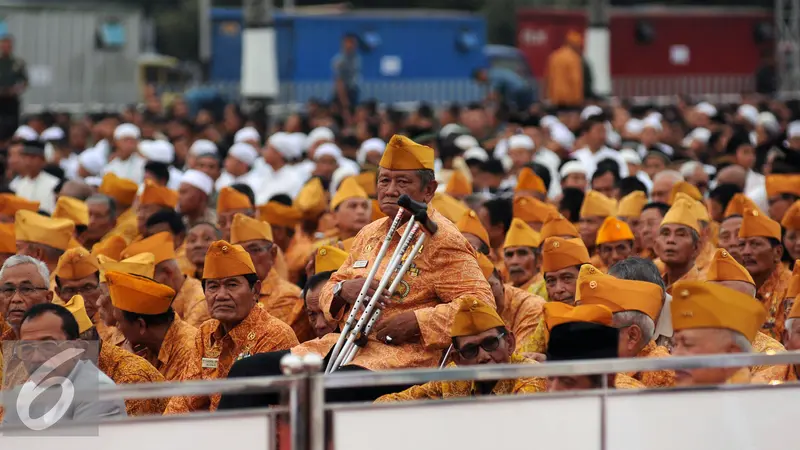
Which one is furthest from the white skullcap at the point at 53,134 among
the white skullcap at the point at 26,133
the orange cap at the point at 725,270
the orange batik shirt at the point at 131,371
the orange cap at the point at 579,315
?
the orange cap at the point at 579,315

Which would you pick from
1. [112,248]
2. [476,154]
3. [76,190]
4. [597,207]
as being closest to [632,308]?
[597,207]

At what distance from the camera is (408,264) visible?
559 cm

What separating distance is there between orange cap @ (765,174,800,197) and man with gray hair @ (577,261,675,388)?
170 inches

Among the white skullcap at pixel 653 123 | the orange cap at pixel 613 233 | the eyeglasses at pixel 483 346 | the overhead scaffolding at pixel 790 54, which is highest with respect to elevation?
the overhead scaffolding at pixel 790 54

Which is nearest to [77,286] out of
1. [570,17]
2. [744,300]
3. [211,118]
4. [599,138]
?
[744,300]

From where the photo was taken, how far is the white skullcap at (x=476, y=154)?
13837mm

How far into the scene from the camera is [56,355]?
555 cm

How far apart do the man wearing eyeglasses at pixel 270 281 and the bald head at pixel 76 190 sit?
322 centimetres

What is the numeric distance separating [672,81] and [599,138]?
16.1m

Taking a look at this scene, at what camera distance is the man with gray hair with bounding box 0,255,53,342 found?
7047 millimetres

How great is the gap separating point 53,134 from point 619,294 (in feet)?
43.6

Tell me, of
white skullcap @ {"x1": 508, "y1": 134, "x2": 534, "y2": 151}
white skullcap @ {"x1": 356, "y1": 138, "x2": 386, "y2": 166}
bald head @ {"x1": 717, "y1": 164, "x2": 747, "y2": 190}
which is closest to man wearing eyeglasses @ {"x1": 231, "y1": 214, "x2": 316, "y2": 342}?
bald head @ {"x1": 717, "y1": 164, "x2": 747, "y2": 190}

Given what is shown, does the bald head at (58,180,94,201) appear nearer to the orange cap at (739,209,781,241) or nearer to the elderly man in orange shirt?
the elderly man in orange shirt

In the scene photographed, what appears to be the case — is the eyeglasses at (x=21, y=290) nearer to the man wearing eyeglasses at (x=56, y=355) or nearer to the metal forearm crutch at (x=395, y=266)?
the man wearing eyeglasses at (x=56, y=355)
